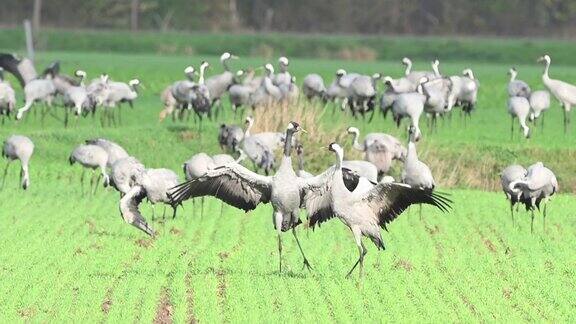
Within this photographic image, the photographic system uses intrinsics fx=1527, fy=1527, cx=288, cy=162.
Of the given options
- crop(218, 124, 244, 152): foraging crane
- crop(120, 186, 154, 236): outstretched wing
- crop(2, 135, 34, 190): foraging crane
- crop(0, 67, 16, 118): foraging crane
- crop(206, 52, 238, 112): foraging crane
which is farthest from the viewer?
crop(206, 52, 238, 112): foraging crane

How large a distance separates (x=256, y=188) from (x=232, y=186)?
0.22m

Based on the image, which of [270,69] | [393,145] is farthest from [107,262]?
[270,69]

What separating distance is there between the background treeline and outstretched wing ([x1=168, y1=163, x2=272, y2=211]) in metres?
56.7

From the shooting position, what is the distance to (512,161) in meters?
23.9

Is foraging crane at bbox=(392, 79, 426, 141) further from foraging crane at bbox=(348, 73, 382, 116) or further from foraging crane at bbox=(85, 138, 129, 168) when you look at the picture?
foraging crane at bbox=(85, 138, 129, 168)

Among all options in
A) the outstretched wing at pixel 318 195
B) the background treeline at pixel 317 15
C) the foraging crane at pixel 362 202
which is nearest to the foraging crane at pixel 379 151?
the outstretched wing at pixel 318 195

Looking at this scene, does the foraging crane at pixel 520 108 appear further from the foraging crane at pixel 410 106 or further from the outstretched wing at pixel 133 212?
the outstretched wing at pixel 133 212

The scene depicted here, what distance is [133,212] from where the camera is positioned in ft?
50.7

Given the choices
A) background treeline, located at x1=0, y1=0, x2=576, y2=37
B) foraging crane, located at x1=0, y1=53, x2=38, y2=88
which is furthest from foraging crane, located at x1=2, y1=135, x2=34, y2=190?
background treeline, located at x1=0, y1=0, x2=576, y2=37

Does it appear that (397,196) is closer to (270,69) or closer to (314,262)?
(314,262)

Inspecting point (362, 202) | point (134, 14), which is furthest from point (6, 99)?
point (134, 14)

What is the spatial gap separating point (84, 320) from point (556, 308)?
12.2ft

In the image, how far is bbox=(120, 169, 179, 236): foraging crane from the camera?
607 inches

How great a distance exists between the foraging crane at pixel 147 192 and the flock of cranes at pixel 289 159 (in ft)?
0.05
